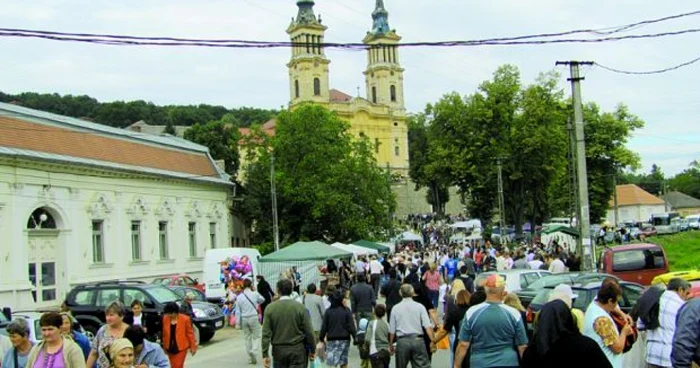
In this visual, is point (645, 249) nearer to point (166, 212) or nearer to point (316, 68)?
point (166, 212)

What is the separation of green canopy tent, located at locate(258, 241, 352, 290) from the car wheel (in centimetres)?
719

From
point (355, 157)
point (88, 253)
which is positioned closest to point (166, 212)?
point (88, 253)

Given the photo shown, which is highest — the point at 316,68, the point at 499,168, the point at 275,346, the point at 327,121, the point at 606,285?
the point at 316,68

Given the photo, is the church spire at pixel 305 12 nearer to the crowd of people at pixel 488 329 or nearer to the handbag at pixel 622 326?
the crowd of people at pixel 488 329

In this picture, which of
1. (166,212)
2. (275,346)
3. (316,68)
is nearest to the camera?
(275,346)

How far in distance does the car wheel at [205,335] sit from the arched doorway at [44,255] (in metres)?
11.3

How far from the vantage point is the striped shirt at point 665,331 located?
9.53 meters

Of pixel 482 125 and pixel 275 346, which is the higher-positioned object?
pixel 482 125

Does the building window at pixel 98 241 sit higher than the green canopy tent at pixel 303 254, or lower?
higher

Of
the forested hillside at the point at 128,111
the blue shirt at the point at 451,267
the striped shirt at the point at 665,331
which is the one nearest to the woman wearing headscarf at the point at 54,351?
the striped shirt at the point at 665,331

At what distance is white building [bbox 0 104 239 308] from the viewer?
3072 centimetres

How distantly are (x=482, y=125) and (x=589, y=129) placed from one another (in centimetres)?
1657

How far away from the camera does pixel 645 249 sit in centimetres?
2520

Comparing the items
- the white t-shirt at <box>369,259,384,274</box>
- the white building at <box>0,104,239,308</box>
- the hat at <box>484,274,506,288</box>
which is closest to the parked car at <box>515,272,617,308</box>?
the hat at <box>484,274,506,288</box>
